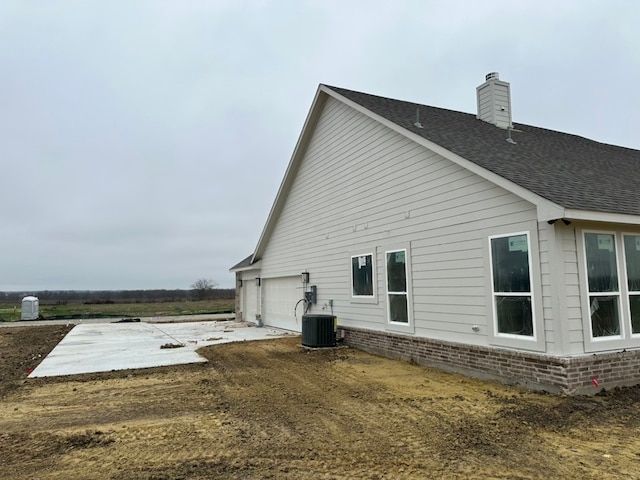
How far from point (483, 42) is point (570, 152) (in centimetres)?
829

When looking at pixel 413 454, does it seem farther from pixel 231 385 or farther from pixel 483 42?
pixel 483 42

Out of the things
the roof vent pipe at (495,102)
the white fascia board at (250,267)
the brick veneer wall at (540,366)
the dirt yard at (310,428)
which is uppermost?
the roof vent pipe at (495,102)

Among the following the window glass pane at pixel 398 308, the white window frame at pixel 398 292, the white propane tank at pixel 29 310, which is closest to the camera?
the white window frame at pixel 398 292

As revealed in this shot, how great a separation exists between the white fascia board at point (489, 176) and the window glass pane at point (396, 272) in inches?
94.9

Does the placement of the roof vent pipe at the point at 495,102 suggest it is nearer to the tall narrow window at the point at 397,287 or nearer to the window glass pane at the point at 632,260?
the tall narrow window at the point at 397,287

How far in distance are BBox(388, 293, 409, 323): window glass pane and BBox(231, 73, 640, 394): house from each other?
0.04 metres

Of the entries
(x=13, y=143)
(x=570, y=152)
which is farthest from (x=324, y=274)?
(x=13, y=143)

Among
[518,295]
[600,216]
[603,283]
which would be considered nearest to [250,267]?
[518,295]

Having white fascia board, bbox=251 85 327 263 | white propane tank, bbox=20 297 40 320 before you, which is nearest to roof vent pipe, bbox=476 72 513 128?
white fascia board, bbox=251 85 327 263

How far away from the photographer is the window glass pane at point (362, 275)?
10643 mm

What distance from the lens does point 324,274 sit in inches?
517

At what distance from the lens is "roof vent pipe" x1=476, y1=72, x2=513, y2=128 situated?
12.1 meters

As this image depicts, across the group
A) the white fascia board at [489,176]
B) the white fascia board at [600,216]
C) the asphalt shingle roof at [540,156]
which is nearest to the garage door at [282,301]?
the asphalt shingle roof at [540,156]

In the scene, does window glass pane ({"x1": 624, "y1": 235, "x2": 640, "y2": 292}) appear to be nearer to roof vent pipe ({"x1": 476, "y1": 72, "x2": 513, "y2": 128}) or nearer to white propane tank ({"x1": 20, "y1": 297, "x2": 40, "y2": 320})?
roof vent pipe ({"x1": 476, "y1": 72, "x2": 513, "y2": 128})
